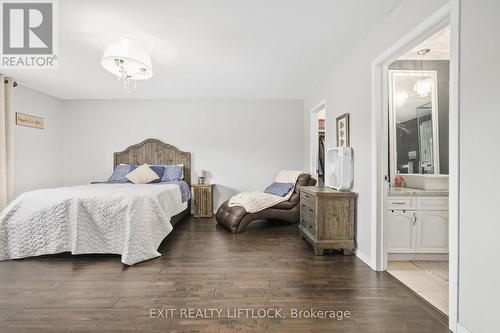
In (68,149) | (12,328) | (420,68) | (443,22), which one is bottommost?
(12,328)

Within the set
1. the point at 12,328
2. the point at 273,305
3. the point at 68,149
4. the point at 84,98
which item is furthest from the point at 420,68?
the point at 68,149

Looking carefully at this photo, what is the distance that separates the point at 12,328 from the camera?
169 centimetres

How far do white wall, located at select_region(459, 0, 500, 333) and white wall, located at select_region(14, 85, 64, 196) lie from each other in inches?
242

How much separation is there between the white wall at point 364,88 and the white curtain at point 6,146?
5.10 metres

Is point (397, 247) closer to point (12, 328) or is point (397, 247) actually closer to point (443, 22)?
point (443, 22)

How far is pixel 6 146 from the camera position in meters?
4.09

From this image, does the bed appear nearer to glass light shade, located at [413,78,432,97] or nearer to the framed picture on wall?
the framed picture on wall

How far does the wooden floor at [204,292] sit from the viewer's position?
1.72 meters

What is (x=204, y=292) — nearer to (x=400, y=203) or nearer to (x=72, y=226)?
(x=72, y=226)

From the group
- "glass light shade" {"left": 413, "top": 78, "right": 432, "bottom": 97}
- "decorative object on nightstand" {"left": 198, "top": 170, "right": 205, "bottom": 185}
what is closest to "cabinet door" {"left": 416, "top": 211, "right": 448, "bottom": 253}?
"glass light shade" {"left": 413, "top": 78, "right": 432, "bottom": 97}

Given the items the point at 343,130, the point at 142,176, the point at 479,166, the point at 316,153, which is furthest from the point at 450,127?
the point at 142,176

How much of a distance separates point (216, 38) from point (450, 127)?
94.5 inches

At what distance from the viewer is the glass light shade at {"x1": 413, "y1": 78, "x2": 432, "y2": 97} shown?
3279 mm

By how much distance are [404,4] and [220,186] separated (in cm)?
440
